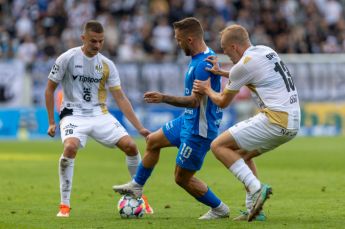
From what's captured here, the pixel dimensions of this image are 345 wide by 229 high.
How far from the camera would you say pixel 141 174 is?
37.3ft

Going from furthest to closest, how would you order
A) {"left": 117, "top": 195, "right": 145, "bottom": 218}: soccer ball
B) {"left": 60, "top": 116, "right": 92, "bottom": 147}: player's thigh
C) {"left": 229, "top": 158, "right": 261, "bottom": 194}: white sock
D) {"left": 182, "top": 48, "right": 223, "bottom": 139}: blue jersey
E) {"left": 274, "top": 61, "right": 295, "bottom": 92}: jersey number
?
{"left": 60, "top": 116, "right": 92, "bottom": 147}: player's thigh → {"left": 117, "top": 195, "right": 145, "bottom": 218}: soccer ball → {"left": 182, "top": 48, "right": 223, "bottom": 139}: blue jersey → {"left": 274, "top": 61, "right": 295, "bottom": 92}: jersey number → {"left": 229, "top": 158, "right": 261, "bottom": 194}: white sock

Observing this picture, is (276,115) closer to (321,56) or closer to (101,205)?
(101,205)

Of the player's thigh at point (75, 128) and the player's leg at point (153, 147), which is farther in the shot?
the player's thigh at point (75, 128)

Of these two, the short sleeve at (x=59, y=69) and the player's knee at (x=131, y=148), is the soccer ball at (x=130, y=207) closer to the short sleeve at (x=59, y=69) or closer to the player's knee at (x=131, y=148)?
the player's knee at (x=131, y=148)

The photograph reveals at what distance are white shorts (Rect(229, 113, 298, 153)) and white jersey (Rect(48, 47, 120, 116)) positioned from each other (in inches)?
98.3

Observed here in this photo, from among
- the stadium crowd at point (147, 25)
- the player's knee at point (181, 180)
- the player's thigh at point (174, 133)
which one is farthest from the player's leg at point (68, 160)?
the stadium crowd at point (147, 25)

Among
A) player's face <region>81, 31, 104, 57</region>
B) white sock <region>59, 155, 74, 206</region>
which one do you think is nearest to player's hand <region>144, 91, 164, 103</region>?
white sock <region>59, 155, 74, 206</region>

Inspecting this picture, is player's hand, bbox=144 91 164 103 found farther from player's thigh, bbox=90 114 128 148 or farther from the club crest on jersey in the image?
the club crest on jersey

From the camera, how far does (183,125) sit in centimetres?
1099

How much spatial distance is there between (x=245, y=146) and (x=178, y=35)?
5.01 ft

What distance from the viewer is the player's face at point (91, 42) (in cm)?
1181

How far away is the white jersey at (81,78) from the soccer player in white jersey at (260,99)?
7.06 feet

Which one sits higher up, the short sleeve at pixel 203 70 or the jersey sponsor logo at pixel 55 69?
the short sleeve at pixel 203 70

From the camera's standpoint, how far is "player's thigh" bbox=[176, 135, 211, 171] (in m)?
10.8
